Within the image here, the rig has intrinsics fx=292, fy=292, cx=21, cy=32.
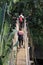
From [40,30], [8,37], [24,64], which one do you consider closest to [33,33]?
[40,30]

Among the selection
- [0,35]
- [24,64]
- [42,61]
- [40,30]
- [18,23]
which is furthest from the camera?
[42,61]

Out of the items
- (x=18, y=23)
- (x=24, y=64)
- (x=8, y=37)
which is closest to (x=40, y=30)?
(x=18, y=23)

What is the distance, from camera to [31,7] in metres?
18.0

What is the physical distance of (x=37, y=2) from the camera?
17.6 meters

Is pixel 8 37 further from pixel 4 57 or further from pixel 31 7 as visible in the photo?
pixel 31 7

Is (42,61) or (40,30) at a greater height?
(40,30)

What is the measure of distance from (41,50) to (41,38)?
3.21 feet

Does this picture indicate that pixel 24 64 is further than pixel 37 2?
No

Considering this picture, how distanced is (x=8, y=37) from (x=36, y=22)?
12.8 m

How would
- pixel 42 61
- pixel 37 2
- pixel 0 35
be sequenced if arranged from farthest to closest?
pixel 42 61 < pixel 37 2 < pixel 0 35

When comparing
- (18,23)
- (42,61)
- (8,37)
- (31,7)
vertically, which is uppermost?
(31,7)

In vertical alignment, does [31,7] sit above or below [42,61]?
above

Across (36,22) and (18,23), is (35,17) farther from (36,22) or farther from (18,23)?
(18,23)

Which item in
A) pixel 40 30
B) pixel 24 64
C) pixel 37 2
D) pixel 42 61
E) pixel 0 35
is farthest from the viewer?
pixel 42 61
